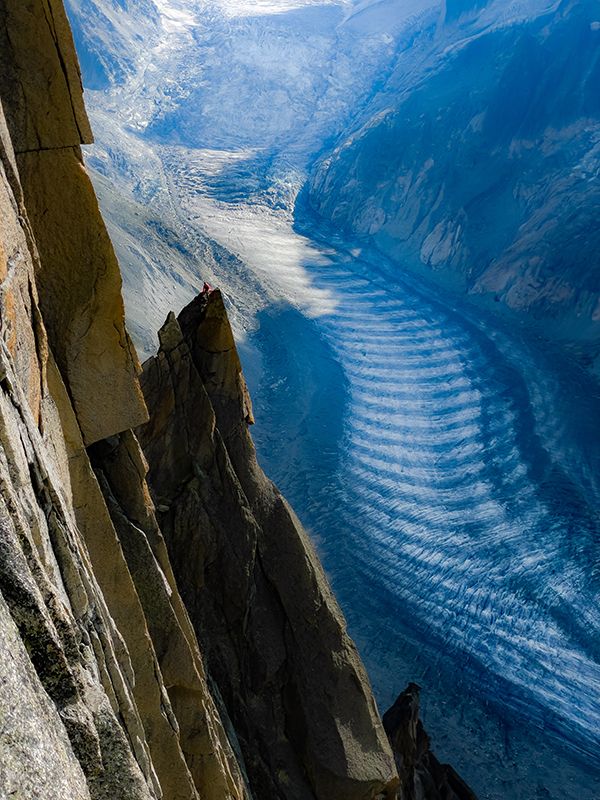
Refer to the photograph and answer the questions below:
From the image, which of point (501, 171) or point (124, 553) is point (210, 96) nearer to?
point (501, 171)

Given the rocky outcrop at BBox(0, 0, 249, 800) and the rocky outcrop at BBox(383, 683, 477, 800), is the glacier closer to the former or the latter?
the rocky outcrop at BBox(383, 683, 477, 800)

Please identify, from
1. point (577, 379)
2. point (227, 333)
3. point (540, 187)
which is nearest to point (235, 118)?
point (540, 187)

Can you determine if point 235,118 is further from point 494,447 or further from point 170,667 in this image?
point 170,667

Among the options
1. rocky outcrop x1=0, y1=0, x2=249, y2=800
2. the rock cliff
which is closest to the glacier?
the rock cliff

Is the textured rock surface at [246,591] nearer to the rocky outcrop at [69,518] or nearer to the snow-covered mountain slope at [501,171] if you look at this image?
the rocky outcrop at [69,518]

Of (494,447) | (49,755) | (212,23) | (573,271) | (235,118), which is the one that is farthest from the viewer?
(212,23)

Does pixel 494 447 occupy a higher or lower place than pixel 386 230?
lower
